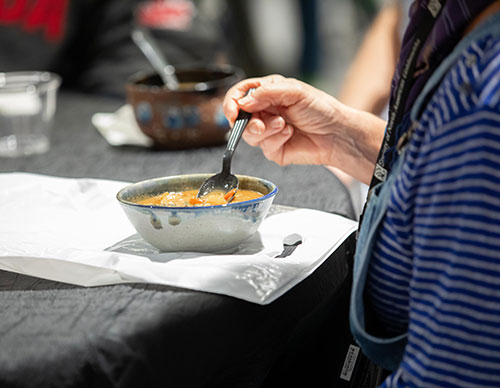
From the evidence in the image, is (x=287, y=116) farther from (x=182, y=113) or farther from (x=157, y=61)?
(x=157, y=61)

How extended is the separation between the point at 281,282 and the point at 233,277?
56 millimetres

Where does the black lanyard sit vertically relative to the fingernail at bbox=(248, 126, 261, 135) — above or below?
above

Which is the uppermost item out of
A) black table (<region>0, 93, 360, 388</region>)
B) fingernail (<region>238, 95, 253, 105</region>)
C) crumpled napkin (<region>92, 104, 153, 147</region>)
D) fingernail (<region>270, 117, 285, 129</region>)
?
fingernail (<region>238, 95, 253, 105</region>)

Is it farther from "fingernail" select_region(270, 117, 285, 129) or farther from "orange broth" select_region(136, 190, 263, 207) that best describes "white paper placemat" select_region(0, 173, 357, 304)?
"fingernail" select_region(270, 117, 285, 129)

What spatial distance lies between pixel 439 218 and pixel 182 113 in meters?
0.89

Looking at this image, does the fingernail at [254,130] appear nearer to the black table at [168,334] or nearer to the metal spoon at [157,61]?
the black table at [168,334]

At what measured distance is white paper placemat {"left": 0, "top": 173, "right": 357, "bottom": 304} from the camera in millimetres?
707

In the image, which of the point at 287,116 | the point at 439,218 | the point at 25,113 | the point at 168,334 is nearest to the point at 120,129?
the point at 25,113

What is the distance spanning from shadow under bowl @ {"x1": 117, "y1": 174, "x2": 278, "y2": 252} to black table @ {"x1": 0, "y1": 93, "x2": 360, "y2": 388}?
0.08m

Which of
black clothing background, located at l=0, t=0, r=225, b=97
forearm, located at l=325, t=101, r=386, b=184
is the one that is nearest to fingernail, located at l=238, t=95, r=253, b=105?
forearm, located at l=325, t=101, r=386, b=184

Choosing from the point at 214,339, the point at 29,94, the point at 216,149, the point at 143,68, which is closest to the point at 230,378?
the point at 214,339

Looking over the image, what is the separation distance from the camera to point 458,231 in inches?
21.7

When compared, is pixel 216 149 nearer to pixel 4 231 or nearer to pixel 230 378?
pixel 4 231

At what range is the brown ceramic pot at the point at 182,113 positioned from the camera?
134cm
